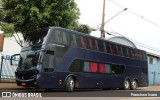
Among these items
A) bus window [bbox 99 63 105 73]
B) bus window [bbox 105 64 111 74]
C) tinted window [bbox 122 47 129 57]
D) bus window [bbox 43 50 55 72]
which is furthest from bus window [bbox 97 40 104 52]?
bus window [bbox 43 50 55 72]

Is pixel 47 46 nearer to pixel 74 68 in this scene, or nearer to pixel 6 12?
pixel 74 68

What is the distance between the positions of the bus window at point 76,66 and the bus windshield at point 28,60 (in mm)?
2554

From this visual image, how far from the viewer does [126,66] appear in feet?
86.3

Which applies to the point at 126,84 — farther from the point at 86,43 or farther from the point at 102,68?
the point at 86,43

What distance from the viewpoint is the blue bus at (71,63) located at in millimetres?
17969

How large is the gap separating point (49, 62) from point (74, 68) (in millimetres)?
2288

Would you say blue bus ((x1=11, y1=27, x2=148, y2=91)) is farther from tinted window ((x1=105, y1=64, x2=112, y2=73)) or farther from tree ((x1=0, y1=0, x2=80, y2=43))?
tree ((x1=0, y1=0, x2=80, y2=43))

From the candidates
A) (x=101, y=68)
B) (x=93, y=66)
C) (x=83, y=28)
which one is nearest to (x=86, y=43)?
(x=93, y=66)

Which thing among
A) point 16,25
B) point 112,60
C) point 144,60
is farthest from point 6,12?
point 144,60

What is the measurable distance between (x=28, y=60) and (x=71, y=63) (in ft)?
8.75

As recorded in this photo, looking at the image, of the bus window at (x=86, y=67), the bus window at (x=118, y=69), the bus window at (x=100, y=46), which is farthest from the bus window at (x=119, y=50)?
the bus window at (x=86, y=67)

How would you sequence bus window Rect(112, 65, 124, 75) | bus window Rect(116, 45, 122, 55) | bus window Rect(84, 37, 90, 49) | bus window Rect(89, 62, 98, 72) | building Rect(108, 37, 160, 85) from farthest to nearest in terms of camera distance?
1. building Rect(108, 37, 160, 85)
2. bus window Rect(116, 45, 122, 55)
3. bus window Rect(112, 65, 124, 75)
4. bus window Rect(89, 62, 98, 72)
5. bus window Rect(84, 37, 90, 49)

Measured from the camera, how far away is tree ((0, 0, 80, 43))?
21547mm

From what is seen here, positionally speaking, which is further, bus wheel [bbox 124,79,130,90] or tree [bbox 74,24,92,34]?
tree [bbox 74,24,92,34]
